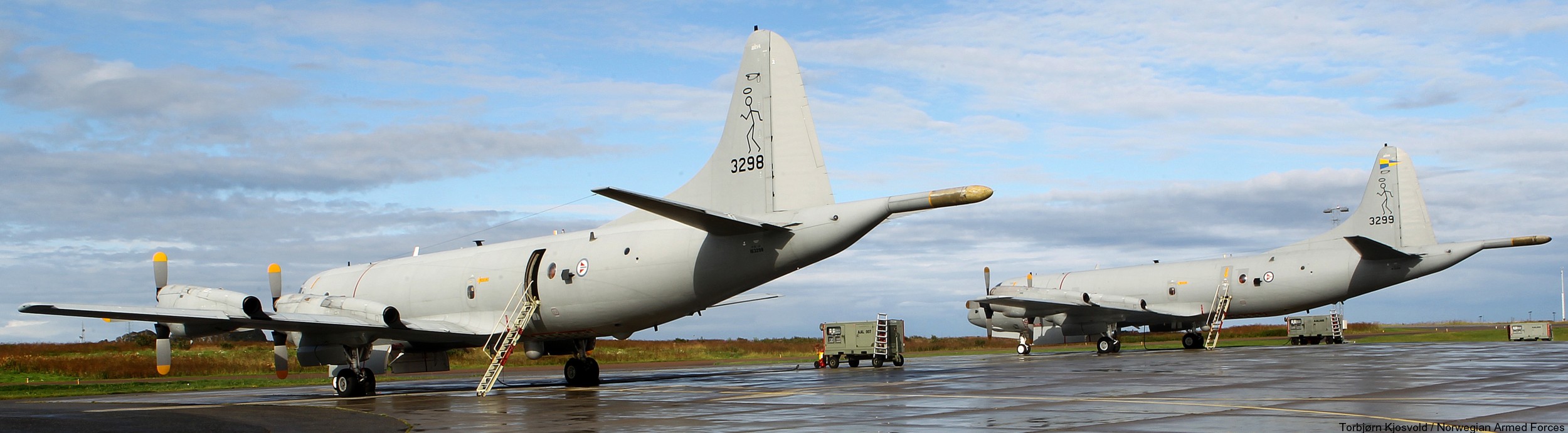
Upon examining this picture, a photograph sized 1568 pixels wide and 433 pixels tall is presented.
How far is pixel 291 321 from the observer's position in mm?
20547

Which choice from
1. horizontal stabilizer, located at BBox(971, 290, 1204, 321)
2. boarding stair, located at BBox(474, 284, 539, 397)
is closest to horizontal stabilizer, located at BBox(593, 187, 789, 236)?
boarding stair, located at BBox(474, 284, 539, 397)

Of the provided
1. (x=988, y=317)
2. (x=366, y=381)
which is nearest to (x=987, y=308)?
(x=988, y=317)

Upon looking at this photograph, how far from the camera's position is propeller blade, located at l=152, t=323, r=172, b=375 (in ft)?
68.9

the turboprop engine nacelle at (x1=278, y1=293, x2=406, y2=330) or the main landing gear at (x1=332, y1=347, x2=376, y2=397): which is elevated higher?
the turboprop engine nacelle at (x1=278, y1=293, x2=406, y2=330)

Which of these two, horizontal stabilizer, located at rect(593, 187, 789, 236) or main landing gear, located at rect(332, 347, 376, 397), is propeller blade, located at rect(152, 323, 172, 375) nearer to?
main landing gear, located at rect(332, 347, 376, 397)

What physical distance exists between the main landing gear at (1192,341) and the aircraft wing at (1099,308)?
873mm

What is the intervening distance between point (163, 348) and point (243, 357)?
25.6m

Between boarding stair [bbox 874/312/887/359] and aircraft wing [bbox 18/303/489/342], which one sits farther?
boarding stair [bbox 874/312/887/359]

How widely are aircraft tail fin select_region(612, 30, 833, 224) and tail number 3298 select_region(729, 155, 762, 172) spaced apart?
0.04ft

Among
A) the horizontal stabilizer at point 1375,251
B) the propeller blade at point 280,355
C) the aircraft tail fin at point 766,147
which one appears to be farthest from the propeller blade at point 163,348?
the horizontal stabilizer at point 1375,251

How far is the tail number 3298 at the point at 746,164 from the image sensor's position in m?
19.3

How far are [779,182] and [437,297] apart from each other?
30.4 feet

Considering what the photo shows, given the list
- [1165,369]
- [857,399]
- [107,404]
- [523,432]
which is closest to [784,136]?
[857,399]

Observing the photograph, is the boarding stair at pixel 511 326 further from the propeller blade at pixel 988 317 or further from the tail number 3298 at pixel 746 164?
the propeller blade at pixel 988 317
